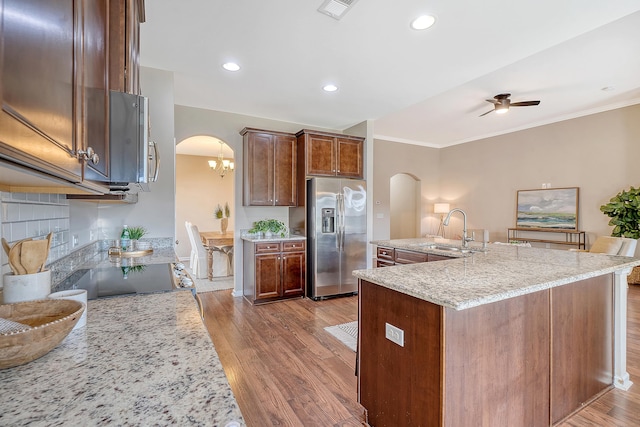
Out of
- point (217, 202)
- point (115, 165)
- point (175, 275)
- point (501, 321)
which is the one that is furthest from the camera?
point (217, 202)

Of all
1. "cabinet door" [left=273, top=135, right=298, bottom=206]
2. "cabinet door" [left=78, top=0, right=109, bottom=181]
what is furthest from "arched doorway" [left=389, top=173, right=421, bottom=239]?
"cabinet door" [left=78, top=0, right=109, bottom=181]

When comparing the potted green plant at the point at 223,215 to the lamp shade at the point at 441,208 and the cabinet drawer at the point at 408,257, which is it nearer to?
the cabinet drawer at the point at 408,257

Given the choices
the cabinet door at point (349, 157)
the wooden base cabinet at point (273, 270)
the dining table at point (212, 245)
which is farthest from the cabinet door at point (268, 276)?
the cabinet door at point (349, 157)

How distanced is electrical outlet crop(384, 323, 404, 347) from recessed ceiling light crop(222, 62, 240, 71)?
2.91 meters

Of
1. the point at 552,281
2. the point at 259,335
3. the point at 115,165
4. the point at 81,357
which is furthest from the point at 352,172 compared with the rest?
the point at 81,357

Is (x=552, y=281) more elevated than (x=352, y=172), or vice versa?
(x=352, y=172)

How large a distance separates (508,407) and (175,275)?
2.05m

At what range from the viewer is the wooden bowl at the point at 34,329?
70cm

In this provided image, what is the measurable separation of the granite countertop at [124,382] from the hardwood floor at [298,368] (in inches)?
48.6

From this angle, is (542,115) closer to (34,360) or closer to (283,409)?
(283,409)

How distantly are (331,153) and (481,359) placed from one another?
143 inches

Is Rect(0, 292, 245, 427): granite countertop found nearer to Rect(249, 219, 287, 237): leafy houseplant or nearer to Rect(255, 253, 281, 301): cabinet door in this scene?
Rect(255, 253, 281, 301): cabinet door

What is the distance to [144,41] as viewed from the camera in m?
2.65

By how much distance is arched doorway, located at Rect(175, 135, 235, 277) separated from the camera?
293 inches
